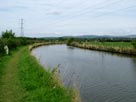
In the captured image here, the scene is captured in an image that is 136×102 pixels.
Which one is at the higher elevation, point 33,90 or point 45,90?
point 45,90

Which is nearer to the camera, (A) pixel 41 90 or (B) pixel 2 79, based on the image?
(A) pixel 41 90

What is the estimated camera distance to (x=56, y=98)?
10.3 meters

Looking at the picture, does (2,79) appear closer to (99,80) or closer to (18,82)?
(18,82)

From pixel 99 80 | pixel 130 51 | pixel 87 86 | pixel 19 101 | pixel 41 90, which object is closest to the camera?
pixel 19 101

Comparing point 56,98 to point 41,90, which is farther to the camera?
point 41,90

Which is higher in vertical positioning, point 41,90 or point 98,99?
point 41,90

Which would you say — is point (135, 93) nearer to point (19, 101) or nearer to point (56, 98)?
point (56, 98)

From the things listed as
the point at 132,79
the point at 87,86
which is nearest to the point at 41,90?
the point at 87,86

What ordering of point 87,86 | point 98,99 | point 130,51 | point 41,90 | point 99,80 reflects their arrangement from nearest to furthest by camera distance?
A: point 41,90
point 98,99
point 87,86
point 99,80
point 130,51

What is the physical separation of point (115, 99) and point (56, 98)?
4.29 metres

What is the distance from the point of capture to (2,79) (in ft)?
46.6

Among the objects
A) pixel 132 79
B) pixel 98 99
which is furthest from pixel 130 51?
pixel 98 99

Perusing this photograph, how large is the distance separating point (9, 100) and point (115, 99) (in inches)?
224

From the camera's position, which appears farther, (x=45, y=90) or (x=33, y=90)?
(x=33, y=90)
